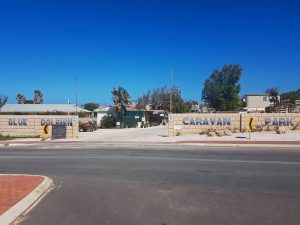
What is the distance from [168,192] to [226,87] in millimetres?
76457

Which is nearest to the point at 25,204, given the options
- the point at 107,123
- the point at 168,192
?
the point at 168,192

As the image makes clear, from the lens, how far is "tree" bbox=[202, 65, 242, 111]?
8488 cm

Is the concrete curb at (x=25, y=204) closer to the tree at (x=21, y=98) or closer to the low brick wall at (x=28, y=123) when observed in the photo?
the low brick wall at (x=28, y=123)

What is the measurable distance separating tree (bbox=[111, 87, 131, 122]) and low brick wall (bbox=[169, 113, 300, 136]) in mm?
33701

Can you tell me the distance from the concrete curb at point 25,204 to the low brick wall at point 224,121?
23725 millimetres

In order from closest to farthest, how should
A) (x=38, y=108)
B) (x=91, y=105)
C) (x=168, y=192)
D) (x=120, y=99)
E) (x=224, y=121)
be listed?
(x=168, y=192) → (x=224, y=121) → (x=120, y=99) → (x=38, y=108) → (x=91, y=105)

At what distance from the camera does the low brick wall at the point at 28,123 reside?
35938mm

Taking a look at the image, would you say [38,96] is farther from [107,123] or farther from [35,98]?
[107,123]

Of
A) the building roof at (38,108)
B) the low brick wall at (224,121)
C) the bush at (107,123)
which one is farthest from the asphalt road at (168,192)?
the building roof at (38,108)

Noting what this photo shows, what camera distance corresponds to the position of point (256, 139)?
29219mm

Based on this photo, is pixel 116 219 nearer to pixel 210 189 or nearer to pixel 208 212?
pixel 208 212

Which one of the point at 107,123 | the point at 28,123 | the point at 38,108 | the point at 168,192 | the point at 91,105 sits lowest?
the point at 168,192

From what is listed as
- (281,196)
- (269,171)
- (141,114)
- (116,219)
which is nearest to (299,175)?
(269,171)

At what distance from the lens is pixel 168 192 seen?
33.9 ft
